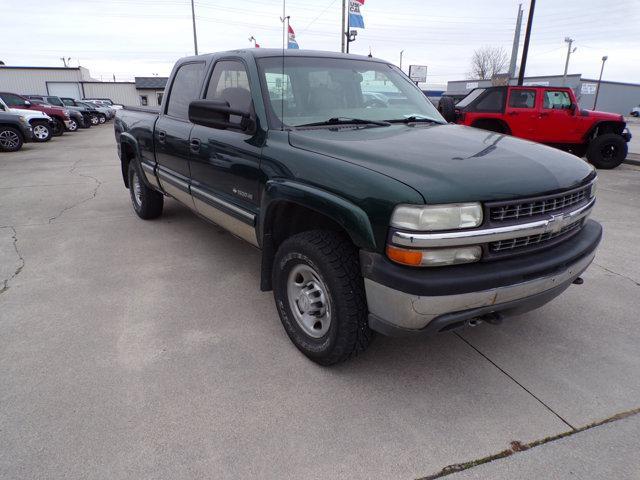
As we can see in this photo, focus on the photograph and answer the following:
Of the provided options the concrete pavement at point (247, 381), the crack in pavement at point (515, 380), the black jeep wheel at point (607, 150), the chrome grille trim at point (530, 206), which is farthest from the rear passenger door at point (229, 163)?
the black jeep wheel at point (607, 150)

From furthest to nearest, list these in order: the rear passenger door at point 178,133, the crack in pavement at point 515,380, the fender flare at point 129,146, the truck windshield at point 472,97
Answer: the truck windshield at point 472,97
the fender flare at point 129,146
the rear passenger door at point 178,133
the crack in pavement at point 515,380

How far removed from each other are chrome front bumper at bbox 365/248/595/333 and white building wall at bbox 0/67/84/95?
174ft

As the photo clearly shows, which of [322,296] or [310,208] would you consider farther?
[322,296]

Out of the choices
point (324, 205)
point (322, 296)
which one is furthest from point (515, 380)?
point (324, 205)

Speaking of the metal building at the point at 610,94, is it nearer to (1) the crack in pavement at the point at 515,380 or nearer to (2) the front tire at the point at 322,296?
(1) the crack in pavement at the point at 515,380

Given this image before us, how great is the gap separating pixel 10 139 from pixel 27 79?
39.8m

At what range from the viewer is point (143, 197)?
548 cm

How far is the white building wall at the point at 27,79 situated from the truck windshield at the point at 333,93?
169 ft

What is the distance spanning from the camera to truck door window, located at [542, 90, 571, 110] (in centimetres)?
1040

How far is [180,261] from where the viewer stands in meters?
4.33

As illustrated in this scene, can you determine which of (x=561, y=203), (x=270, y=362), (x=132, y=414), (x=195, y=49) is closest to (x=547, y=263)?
(x=561, y=203)

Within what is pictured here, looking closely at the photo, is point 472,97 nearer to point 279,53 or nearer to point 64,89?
point 279,53

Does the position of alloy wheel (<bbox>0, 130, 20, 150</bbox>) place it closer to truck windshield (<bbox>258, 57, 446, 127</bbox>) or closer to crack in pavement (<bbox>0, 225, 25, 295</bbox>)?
crack in pavement (<bbox>0, 225, 25, 295</bbox>)

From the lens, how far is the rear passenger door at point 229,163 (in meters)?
2.97
